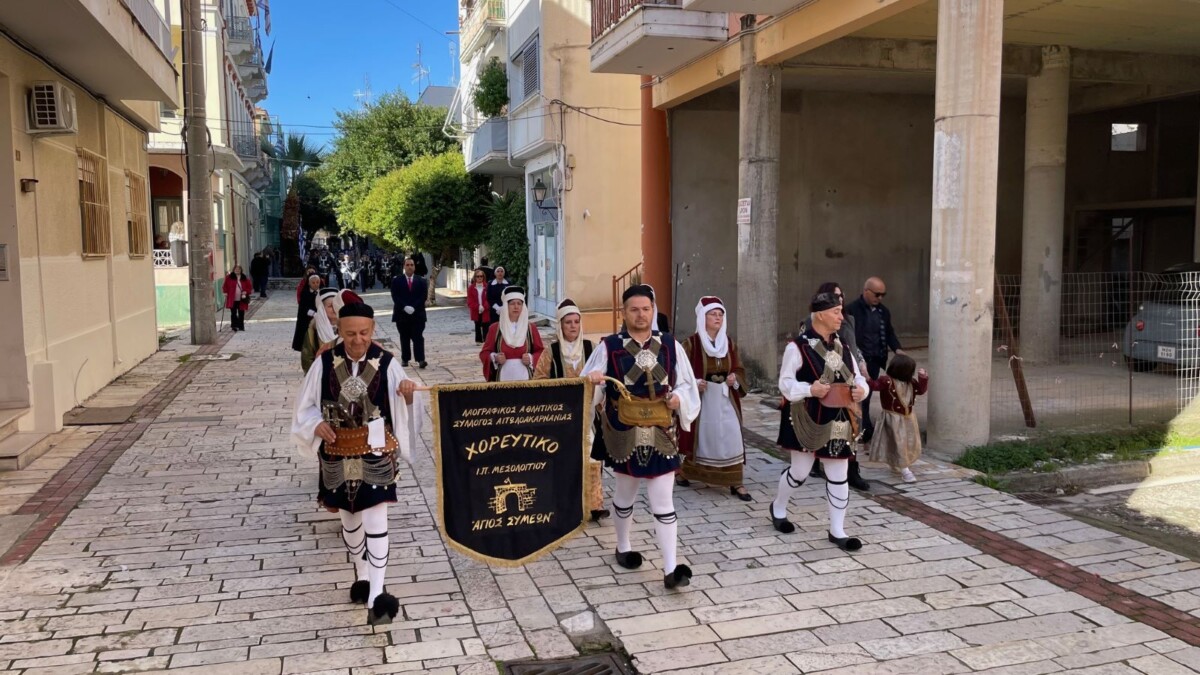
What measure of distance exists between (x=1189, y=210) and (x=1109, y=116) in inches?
93.6

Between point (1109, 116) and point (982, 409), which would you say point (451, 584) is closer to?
point (982, 409)

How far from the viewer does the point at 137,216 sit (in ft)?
51.1

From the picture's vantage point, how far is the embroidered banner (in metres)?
4.89

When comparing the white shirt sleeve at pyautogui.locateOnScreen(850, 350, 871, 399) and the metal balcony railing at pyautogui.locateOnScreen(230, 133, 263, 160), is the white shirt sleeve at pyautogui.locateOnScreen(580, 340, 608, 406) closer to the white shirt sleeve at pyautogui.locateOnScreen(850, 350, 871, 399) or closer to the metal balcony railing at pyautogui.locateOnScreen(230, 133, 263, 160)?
the white shirt sleeve at pyautogui.locateOnScreen(850, 350, 871, 399)

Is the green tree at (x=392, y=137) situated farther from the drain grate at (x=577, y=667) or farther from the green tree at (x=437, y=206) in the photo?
the drain grate at (x=577, y=667)

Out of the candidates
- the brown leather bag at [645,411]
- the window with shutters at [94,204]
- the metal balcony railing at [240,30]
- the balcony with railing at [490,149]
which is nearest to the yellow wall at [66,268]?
the window with shutters at [94,204]

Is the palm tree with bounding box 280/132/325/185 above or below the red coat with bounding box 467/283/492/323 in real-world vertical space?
above

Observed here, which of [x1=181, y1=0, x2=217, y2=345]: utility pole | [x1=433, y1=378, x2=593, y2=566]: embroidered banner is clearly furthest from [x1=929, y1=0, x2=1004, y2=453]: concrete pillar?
[x1=181, y1=0, x2=217, y2=345]: utility pole

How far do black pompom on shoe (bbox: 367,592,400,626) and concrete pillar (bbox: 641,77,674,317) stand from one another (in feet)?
38.3

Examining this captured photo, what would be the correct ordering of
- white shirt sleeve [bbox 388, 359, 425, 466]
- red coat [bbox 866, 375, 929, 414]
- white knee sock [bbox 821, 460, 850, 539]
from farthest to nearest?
red coat [bbox 866, 375, 929, 414], white knee sock [bbox 821, 460, 850, 539], white shirt sleeve [bbox 388, 359, 425, 466]

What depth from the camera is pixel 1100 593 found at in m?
5.31

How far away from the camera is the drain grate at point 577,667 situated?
4441 mm

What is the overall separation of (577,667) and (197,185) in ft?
53.0

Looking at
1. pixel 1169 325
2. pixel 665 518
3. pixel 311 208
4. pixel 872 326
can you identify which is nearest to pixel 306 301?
pixel 872 326
